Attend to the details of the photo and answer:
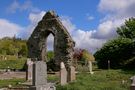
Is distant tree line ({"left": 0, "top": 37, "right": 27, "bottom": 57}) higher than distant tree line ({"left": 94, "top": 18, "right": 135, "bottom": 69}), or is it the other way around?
distant tree line ({"left": 0, "top": 37, "right": 27, "bottom": 57})

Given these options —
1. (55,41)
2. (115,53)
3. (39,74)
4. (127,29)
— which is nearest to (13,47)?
(127,29)

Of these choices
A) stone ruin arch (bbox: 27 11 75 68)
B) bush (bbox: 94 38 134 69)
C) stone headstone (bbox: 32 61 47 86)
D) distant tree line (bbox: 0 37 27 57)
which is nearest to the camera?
stone headstone (bbox: 32 61 47 86)

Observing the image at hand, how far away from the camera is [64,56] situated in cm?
4175

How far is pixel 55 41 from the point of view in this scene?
43.5 metres

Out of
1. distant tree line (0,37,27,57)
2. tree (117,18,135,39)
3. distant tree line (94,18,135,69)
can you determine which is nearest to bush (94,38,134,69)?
distant tree line (94,18,135,69)

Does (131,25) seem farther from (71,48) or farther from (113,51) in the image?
(71,48)

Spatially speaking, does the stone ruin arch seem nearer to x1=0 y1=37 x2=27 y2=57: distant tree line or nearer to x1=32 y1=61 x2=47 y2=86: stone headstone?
x1=32 y1=61 x2=47 y2=86: stone headstone

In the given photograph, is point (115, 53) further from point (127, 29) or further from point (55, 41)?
point (127, 29)

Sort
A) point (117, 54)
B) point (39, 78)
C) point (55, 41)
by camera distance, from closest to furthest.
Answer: point (39, 78)
point (55, 41)
point (117, 54)

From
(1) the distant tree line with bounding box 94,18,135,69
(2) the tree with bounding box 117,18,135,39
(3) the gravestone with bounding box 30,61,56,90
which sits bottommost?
(3) the gravestone with bounding box 30,61,56,90

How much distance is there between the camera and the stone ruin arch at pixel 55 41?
41.6 metres

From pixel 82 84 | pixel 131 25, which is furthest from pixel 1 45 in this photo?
pixel 82 84

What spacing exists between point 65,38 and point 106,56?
19.2ft

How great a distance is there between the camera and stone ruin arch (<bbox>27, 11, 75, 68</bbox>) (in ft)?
136
